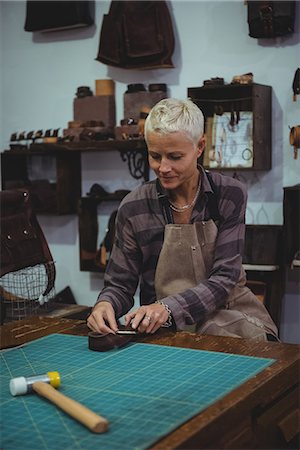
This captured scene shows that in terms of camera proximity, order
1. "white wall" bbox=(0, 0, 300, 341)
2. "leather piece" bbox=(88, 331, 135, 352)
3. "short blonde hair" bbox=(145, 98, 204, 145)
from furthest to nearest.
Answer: "white wall" bbox=(0, 0, 300, 341) < "short blonde hair" bbox=(145, 98, 204, 145) < "leather piece" bbox=(88, 331, 135, 352)

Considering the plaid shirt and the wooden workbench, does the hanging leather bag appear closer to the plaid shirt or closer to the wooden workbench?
the plaid shirt

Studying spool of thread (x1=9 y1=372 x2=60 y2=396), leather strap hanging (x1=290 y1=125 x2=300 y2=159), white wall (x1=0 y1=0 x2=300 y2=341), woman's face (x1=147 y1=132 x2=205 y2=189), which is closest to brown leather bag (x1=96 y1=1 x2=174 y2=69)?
white wall (x1=0 y1=0 x2=300 y2=341)

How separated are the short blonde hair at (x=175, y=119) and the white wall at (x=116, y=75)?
80.3 inches

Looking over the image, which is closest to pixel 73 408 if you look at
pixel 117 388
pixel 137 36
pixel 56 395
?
pixel 56 395

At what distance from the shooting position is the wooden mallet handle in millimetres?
1592

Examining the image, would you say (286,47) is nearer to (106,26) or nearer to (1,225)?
(106,26)

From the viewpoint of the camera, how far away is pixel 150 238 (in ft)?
9.59

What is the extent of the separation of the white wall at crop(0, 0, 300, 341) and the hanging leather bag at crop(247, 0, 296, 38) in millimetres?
133

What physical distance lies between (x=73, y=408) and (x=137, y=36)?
3.83 meters

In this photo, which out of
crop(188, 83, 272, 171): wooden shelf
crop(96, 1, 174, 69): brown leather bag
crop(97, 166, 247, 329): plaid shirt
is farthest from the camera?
crop(96, 1, 174, 69): brown leather bag

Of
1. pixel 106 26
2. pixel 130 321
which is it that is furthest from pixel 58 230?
pixel 130 321

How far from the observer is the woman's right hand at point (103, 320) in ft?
8.04

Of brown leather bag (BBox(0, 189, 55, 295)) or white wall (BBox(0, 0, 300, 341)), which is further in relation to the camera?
white wall (BBox(0, 0, 300, 341))

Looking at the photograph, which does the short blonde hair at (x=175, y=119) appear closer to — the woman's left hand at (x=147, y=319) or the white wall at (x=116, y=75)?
the woman's left hand at (x=147, y=319)
